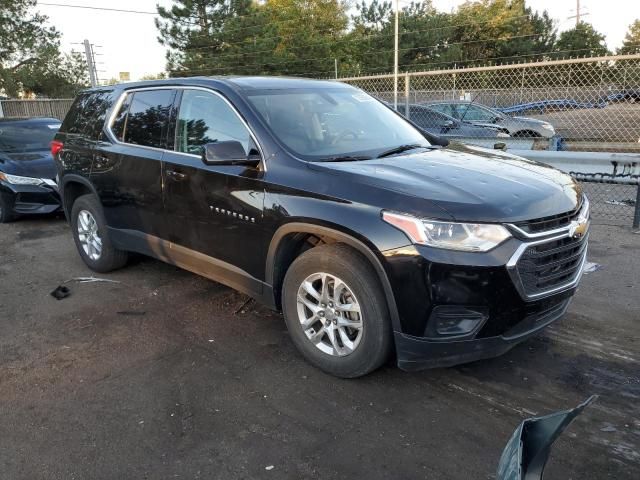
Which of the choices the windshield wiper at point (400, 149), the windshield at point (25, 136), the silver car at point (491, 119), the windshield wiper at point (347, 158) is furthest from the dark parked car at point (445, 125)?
the windshield wiper at point (347, 158)

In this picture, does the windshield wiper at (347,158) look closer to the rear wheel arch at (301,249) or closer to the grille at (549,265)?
the rear wheel arch at (301,249)

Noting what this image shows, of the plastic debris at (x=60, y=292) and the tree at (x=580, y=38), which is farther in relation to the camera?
the tree at (x=580, y=38)

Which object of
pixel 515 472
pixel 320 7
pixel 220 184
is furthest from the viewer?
pixel 320 7

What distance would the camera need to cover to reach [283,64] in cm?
3722

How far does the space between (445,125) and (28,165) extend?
8779mm

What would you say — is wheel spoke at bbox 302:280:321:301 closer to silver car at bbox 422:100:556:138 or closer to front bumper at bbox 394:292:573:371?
front bumper at bbox 394:292:573:371

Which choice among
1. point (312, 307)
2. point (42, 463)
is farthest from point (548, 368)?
point (42, 463)

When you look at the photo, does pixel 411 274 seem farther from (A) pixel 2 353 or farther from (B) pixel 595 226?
(B) pixel 595 226

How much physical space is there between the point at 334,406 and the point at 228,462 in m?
0.71

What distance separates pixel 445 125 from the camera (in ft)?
41.5

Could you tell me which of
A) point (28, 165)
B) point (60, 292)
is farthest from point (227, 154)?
point (28, 165)

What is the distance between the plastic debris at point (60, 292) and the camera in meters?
4.99

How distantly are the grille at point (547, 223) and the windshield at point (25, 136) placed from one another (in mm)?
8079

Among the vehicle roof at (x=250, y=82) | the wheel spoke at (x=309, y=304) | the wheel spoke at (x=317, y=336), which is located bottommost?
the wheel spoke at (x=317, y=336)
